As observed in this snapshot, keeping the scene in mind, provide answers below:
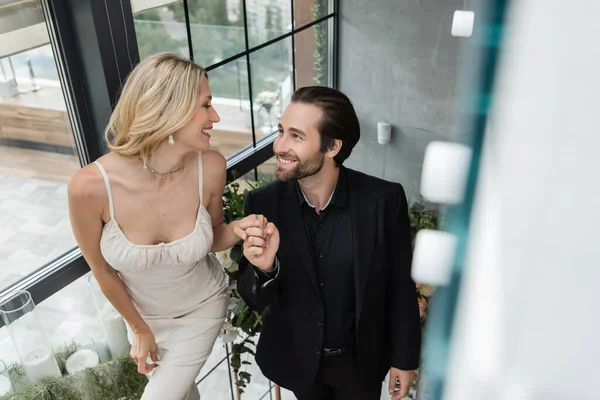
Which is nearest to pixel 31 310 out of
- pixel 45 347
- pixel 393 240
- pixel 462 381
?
pixel 45 347

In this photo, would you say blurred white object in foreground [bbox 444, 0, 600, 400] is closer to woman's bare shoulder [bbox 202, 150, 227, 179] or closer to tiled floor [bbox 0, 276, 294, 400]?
woman's bare shoulder [bbox 202, 150, 227, 179]

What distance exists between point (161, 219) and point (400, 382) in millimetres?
909

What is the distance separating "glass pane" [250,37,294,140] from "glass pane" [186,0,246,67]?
19 cm

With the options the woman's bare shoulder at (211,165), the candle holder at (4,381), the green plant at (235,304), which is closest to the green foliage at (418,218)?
the green plant at (235,304)

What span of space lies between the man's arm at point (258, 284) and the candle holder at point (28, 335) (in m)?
0.94

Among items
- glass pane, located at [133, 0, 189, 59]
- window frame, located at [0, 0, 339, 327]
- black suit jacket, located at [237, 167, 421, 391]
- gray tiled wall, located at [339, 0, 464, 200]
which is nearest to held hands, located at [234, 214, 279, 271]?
black suit jacket, located at [237, 167, 421, 391]

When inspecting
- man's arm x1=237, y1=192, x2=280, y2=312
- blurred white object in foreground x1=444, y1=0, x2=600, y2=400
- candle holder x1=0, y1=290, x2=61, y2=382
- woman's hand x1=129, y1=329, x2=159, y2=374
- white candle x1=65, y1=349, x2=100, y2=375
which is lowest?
white candle x1=65, y1=349, x2=100, y2=375

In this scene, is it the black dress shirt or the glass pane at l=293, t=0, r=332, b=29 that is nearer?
the black dress shirt

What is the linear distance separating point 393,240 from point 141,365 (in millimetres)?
866

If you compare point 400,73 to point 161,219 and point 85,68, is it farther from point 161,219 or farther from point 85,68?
point 161,219

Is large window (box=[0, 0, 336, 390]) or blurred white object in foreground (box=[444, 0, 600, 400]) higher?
blurred white object in foreground (box=[444, 0, 600, 400])

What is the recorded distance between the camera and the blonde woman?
148cm

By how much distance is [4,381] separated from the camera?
2.08m

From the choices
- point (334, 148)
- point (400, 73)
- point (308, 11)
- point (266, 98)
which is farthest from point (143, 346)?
point (400, 73)
